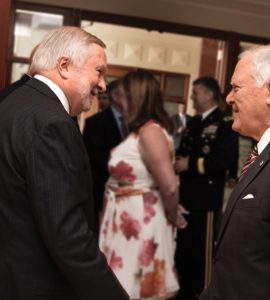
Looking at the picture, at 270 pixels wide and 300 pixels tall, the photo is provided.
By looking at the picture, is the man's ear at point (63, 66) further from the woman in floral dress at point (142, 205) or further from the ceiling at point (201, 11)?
the ceiling at point (201, 11)

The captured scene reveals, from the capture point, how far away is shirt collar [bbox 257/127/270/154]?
4.42 ft

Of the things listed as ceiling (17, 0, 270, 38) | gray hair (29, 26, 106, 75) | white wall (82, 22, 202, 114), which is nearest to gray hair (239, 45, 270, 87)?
gray hair (29, 26, 106, 75)

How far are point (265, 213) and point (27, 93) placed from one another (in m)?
0.68

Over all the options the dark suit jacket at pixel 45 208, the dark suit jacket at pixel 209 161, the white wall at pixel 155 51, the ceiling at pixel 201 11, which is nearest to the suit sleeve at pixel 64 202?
the dark suit jacket at pixel 45 208

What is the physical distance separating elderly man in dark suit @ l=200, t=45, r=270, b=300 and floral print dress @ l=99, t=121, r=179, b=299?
3.40 ft

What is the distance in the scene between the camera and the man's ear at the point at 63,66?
4.40 feet

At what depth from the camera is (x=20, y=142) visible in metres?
1.22

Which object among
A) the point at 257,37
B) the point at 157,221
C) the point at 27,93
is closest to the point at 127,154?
the point at 157,221

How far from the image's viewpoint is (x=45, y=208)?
1.19 m

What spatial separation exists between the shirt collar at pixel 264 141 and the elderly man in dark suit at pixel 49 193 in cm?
48

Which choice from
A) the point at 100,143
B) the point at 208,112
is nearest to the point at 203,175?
the point at 208,112

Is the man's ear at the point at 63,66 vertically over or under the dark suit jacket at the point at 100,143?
over

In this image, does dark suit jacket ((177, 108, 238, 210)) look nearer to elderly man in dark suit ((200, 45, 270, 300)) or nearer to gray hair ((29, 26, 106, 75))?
elderly man in dark suit ((200, 45, 270, 300))

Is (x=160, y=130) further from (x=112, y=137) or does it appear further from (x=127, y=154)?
(x=112, y=137)
